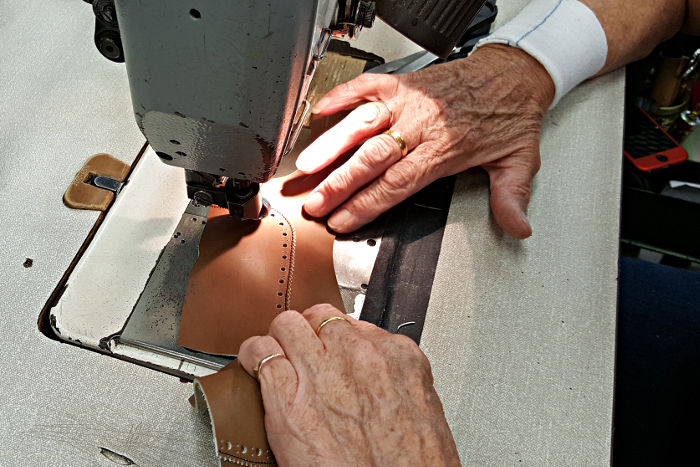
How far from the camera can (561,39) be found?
1.24 m

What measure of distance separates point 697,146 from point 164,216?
161 cm

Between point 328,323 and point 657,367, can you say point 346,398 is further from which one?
point 657,367

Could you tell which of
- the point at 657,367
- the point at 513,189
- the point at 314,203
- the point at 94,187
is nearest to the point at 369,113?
the point at 314,203

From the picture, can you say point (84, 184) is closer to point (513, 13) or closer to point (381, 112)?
point (381, 112)

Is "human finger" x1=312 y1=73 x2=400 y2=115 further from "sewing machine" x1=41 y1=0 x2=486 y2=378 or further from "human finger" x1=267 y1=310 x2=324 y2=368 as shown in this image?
"human finger" x1=267 y1=310 x2=324 y2=368

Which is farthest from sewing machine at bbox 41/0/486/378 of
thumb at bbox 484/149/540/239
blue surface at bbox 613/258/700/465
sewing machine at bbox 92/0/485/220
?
blue surface at bbox 613/258/700/465

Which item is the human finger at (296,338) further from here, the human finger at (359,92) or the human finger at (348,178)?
the human finger at (359,92)

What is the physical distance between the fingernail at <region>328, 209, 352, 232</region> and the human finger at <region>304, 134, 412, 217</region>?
0.06 feet

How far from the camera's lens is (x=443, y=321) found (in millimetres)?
960

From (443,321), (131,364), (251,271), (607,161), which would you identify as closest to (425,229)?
(443,321)

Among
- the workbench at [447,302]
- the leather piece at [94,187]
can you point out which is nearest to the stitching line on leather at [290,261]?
the workbench at [447,302]

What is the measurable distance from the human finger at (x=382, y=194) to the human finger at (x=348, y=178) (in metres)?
0.02

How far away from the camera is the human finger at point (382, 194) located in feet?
3.39

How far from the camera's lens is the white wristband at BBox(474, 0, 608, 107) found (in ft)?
4.04
